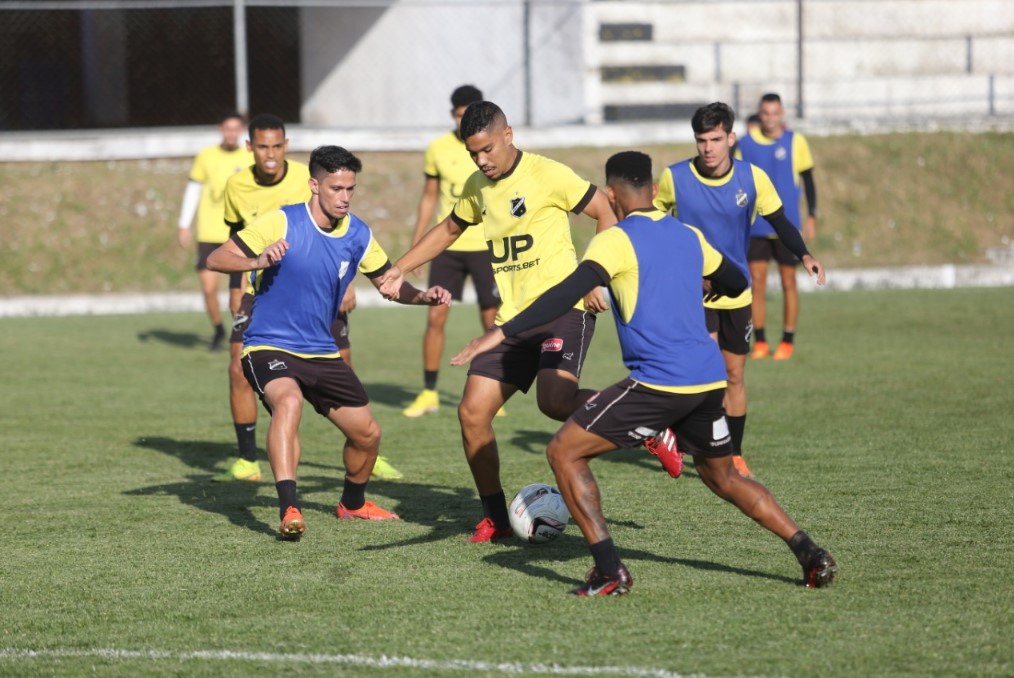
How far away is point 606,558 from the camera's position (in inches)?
235

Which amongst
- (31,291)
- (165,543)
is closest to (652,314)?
(165,543)

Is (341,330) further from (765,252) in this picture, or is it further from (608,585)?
(765,252)

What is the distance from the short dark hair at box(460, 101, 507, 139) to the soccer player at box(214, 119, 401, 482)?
224 cm

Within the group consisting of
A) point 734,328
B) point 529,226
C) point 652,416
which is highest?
point 529,226

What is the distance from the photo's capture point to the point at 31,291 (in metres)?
19.0

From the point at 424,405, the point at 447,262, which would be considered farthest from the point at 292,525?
the point at 447,262

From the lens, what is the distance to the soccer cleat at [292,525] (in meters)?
6.95

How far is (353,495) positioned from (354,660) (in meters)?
2.53

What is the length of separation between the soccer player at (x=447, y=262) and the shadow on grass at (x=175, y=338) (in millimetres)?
4900

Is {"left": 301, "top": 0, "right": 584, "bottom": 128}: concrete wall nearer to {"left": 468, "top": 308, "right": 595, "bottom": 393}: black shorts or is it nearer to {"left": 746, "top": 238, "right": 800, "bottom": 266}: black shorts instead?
{"left": 746, "top": 238, "right": 800, "bottom": 266}: black shorts

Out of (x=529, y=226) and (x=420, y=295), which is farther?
(x=420, y=295)

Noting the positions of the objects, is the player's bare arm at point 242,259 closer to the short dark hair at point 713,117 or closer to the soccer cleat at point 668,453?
the soccer cleat at point 668,453

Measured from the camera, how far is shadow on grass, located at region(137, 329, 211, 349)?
15844 mm

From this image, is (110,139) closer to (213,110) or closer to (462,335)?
(213,110)
